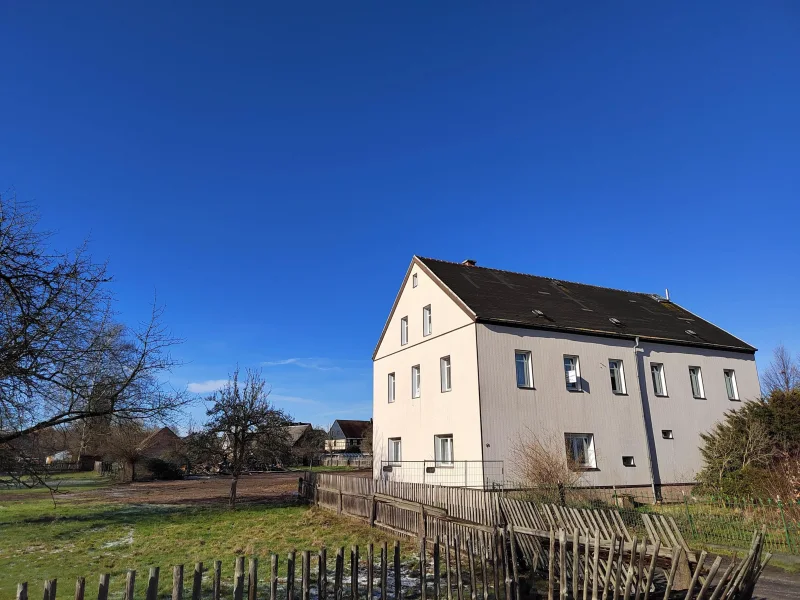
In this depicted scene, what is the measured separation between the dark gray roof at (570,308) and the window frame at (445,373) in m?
3.08

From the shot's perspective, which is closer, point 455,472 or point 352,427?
point 455,472

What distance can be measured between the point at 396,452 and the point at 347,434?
221 feet

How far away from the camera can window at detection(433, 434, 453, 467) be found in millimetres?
22031

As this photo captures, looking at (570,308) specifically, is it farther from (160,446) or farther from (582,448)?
(160,446)

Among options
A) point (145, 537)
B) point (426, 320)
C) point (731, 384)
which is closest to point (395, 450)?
point (426, 320)

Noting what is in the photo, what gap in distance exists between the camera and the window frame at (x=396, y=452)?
25.5 meters

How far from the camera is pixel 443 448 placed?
22547 millimetres

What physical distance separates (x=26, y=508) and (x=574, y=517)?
85.3 ft

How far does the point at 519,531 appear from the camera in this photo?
1007 cm

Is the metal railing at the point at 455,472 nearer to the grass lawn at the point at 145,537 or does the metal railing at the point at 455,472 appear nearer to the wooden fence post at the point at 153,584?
the grass lawn at the point at 145,537

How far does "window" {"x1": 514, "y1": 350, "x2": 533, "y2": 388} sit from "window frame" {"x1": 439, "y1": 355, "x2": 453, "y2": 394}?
3.01 meters

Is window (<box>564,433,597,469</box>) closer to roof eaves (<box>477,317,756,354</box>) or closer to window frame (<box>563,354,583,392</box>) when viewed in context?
window frame (<box>563,354,583,392</box>)

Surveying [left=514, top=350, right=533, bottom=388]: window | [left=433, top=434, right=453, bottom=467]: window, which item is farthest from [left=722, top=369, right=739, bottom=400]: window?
[left=433, top=434, right=453, bottom=467]: window


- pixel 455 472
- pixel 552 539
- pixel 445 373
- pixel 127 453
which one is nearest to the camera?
pixel 552 539
